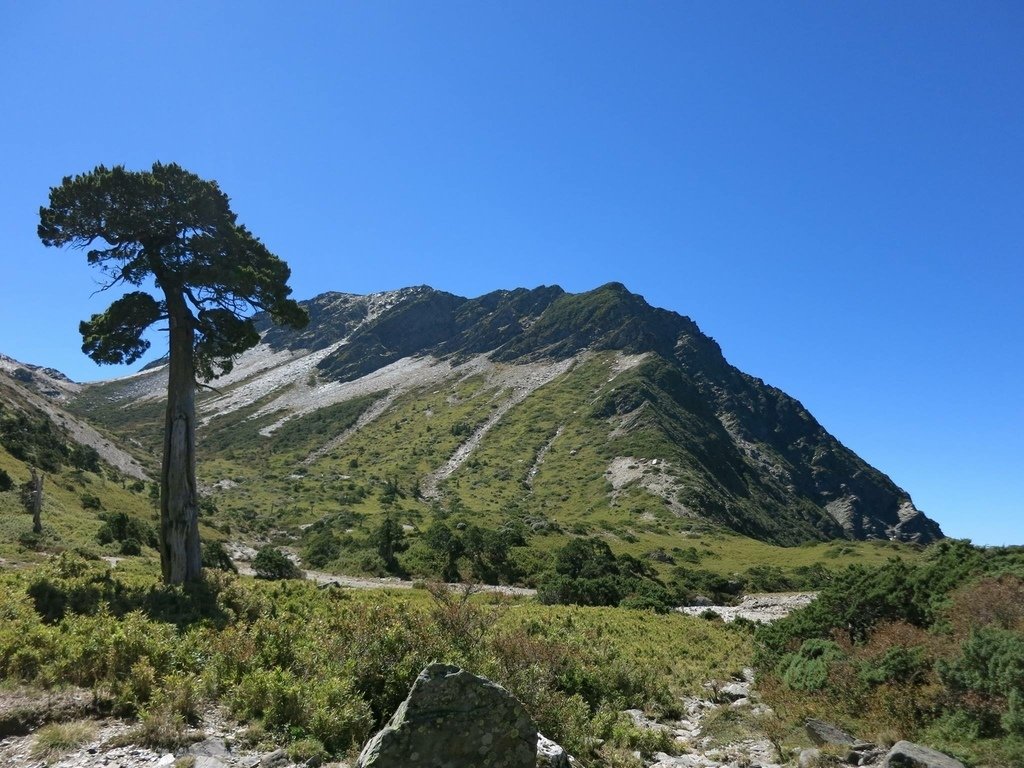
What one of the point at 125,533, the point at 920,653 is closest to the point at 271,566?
the point at 125,533

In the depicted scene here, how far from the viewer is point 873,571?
1980 centimetres

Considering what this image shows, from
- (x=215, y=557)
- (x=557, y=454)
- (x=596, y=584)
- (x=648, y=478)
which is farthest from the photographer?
(x=557, y=454)

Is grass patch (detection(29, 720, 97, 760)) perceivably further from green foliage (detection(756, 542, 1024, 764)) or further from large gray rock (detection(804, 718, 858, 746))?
green foliage (detection(756, 542, 1024, 764))

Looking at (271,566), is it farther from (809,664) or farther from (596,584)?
(809,664)

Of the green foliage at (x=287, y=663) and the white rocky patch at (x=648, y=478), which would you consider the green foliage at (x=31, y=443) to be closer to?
the green foliage at (x=287, y=663)

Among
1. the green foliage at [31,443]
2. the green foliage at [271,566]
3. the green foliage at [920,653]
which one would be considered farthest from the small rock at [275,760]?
the green foliage at [31,443]

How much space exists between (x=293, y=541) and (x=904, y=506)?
7069 inches

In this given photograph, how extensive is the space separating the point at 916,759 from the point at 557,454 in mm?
110699

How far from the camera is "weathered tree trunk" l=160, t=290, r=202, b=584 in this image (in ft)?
61.4

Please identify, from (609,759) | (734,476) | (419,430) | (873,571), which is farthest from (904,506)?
(609,759)

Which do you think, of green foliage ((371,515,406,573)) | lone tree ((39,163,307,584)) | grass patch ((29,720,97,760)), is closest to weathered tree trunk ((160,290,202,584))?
lone tree ((39,163,307,584))

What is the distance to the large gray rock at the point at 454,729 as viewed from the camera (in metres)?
7.29

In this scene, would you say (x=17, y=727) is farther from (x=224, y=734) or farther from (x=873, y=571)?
(x=873, y=571)

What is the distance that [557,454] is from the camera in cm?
11931
